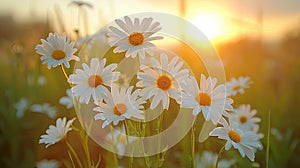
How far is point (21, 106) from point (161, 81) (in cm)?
156

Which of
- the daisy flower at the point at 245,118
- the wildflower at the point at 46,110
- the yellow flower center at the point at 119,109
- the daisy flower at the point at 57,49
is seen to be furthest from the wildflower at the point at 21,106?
the yellow flower center at the point at 119,109

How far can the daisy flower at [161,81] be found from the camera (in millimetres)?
798

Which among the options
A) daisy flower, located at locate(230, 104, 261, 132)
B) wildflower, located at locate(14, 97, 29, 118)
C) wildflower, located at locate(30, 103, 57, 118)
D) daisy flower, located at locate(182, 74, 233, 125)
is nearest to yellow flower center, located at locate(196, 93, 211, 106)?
daisy flower, located at locate(182, 74, 233, 125)

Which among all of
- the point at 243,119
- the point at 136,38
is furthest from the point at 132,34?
the point at 243,119

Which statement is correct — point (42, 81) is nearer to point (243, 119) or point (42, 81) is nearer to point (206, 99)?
point (243, 119)

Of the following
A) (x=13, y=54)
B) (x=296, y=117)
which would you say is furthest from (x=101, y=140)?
(x=296, y=117)

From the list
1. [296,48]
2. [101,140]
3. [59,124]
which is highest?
[296,48]

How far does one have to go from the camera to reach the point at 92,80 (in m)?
0.84

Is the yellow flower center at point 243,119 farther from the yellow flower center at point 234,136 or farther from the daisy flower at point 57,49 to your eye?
the daisy flower at point 57,49

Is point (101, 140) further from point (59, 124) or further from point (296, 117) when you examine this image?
point (296, 117)

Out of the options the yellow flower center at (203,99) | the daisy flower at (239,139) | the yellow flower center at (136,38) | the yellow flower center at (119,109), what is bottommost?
the daisy flower at (239,139)

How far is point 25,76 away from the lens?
7.75 feet

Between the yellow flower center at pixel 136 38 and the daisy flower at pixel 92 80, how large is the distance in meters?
0.06

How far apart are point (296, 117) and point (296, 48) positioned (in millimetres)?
1199
